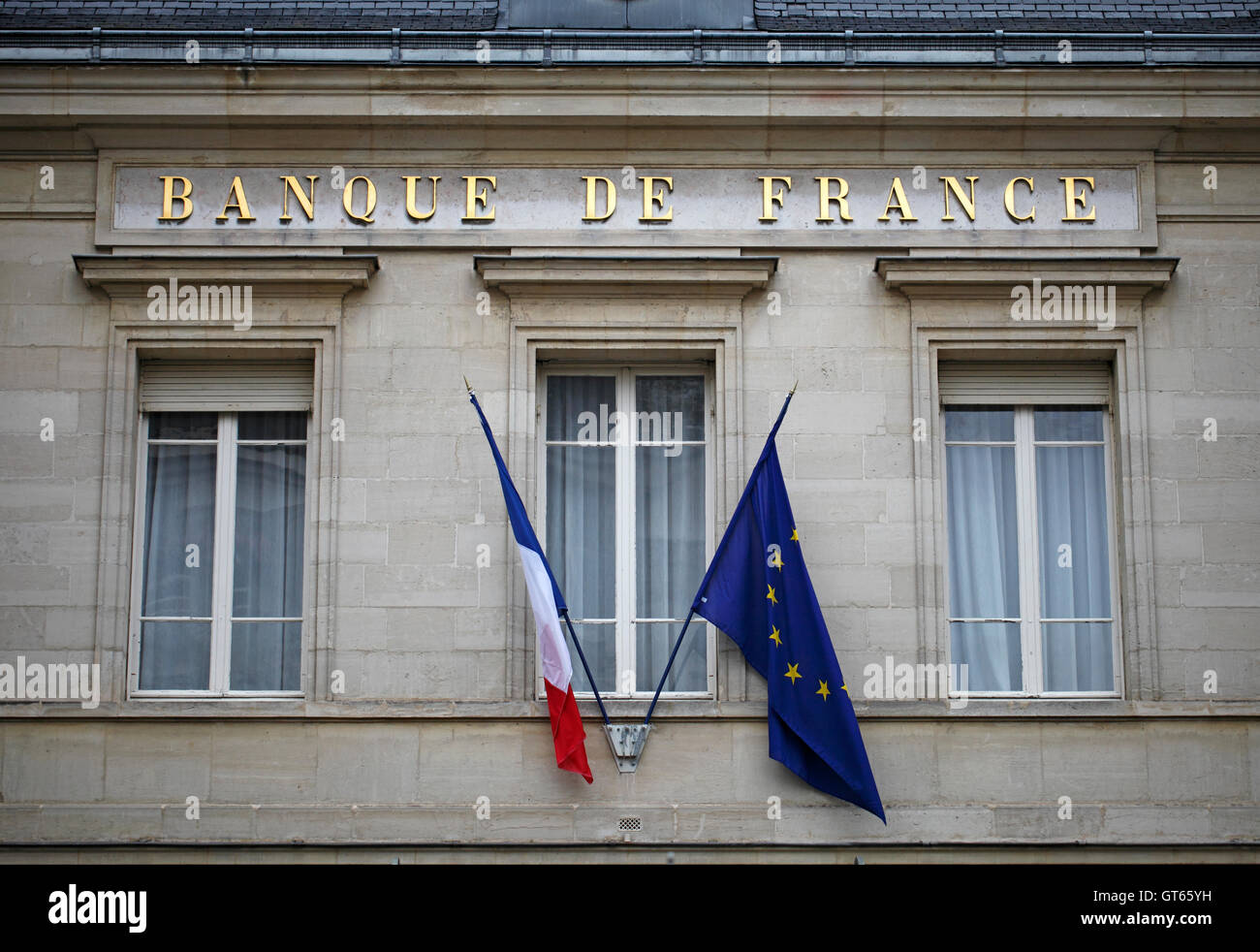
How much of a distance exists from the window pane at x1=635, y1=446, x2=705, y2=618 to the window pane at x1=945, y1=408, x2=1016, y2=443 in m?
1.79

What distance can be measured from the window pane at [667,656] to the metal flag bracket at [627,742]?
51 cm

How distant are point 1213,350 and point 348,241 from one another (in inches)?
238

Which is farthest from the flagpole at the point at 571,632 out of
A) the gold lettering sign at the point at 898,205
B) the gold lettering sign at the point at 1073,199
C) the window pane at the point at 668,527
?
the gold lettering sign at the point at 1073,199

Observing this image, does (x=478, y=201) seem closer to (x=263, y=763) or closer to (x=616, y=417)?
(x=616, y=417)

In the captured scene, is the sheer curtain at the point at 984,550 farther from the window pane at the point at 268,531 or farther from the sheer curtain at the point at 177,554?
the sheer curtain at the point at 177,554

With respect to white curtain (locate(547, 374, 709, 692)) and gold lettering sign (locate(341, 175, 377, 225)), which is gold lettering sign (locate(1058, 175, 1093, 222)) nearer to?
white curtain (locate(547, 374, 709, 692))

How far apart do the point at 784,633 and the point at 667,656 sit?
946 millimetres

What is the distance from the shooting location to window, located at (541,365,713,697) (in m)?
11.6

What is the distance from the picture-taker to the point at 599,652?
1156 cm

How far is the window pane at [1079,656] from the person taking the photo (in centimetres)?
1153

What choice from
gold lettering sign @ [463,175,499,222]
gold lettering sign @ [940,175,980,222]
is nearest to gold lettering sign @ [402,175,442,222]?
gold lettering sign @ [463,175,499,222]

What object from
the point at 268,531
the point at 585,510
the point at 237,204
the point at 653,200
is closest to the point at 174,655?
the point at 268,531
